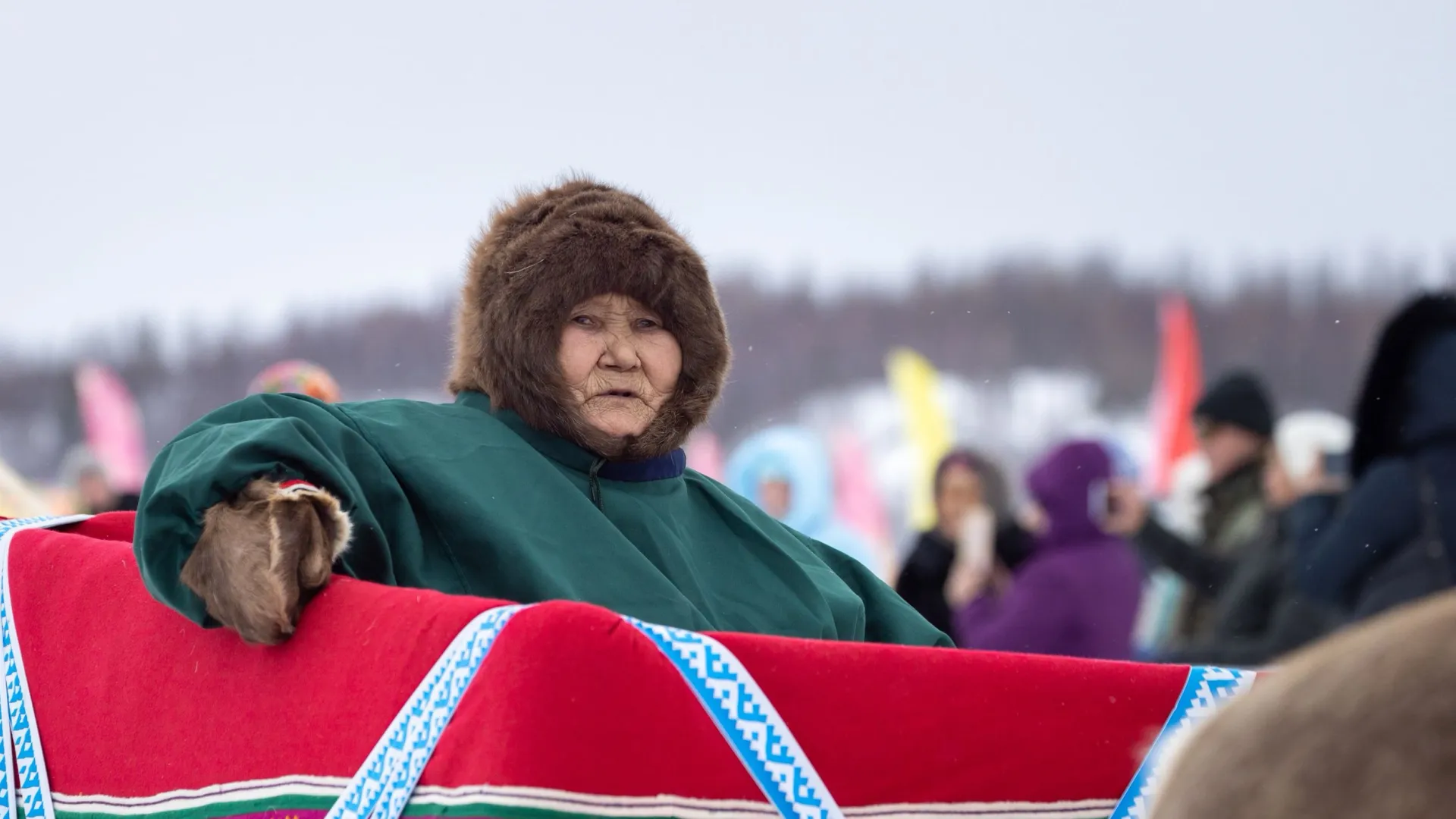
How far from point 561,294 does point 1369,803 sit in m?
1.70

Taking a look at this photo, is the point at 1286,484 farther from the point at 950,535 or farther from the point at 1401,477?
the point at 950,535

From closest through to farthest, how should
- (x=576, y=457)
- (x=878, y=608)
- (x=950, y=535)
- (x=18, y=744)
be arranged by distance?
1. (x=18, y=744)
2. (x=576, y=457)
3. (x=878, y=608)
4. (x=950, y=535)

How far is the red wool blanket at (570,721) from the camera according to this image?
1.22m

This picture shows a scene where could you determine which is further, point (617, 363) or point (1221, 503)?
point (1221, 503)

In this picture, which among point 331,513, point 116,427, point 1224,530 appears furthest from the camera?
point 116,427

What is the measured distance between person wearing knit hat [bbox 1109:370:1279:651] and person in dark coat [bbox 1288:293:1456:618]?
0.64m

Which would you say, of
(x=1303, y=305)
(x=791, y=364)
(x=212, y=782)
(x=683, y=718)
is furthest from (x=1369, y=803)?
(x=1303, y=305)

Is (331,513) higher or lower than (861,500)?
higher

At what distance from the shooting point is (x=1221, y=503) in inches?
158

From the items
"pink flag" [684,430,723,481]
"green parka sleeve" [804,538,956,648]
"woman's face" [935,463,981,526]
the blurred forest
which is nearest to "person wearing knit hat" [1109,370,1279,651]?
"woman's face" [935,463,981,526]

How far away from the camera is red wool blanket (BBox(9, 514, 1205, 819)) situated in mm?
1219

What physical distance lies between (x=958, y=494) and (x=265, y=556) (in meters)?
3.27

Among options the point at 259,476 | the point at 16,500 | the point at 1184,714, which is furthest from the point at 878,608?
the point at 16,500

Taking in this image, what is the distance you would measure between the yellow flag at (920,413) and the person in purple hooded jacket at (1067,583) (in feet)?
14.9
